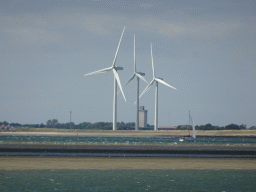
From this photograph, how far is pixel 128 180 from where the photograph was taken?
130 feet

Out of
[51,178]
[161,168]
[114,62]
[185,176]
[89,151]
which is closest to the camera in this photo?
[51,178]

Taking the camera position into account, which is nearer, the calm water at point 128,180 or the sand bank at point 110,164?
the calm water at point 128,180

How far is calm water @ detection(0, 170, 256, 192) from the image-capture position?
114ft

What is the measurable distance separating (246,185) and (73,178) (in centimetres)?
1700

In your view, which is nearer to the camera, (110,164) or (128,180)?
(128,180)

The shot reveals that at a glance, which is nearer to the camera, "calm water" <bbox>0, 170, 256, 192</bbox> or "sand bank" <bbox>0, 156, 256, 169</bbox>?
"calm water" <bbox>0, 170, 256, 192</bbox>

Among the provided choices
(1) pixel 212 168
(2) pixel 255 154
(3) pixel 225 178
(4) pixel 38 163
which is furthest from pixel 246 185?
(2) pixel 255 154

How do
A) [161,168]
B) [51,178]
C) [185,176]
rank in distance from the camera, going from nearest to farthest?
[51,178], [185,176], [161,168]

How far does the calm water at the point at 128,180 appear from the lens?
34.6 metres

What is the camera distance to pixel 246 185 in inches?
1460

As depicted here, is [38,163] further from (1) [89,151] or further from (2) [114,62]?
(2) [114,62]

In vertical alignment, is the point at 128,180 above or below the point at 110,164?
below

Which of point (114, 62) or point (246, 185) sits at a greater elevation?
point (114, 62)

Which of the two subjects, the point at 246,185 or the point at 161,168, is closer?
the point at 246,185
